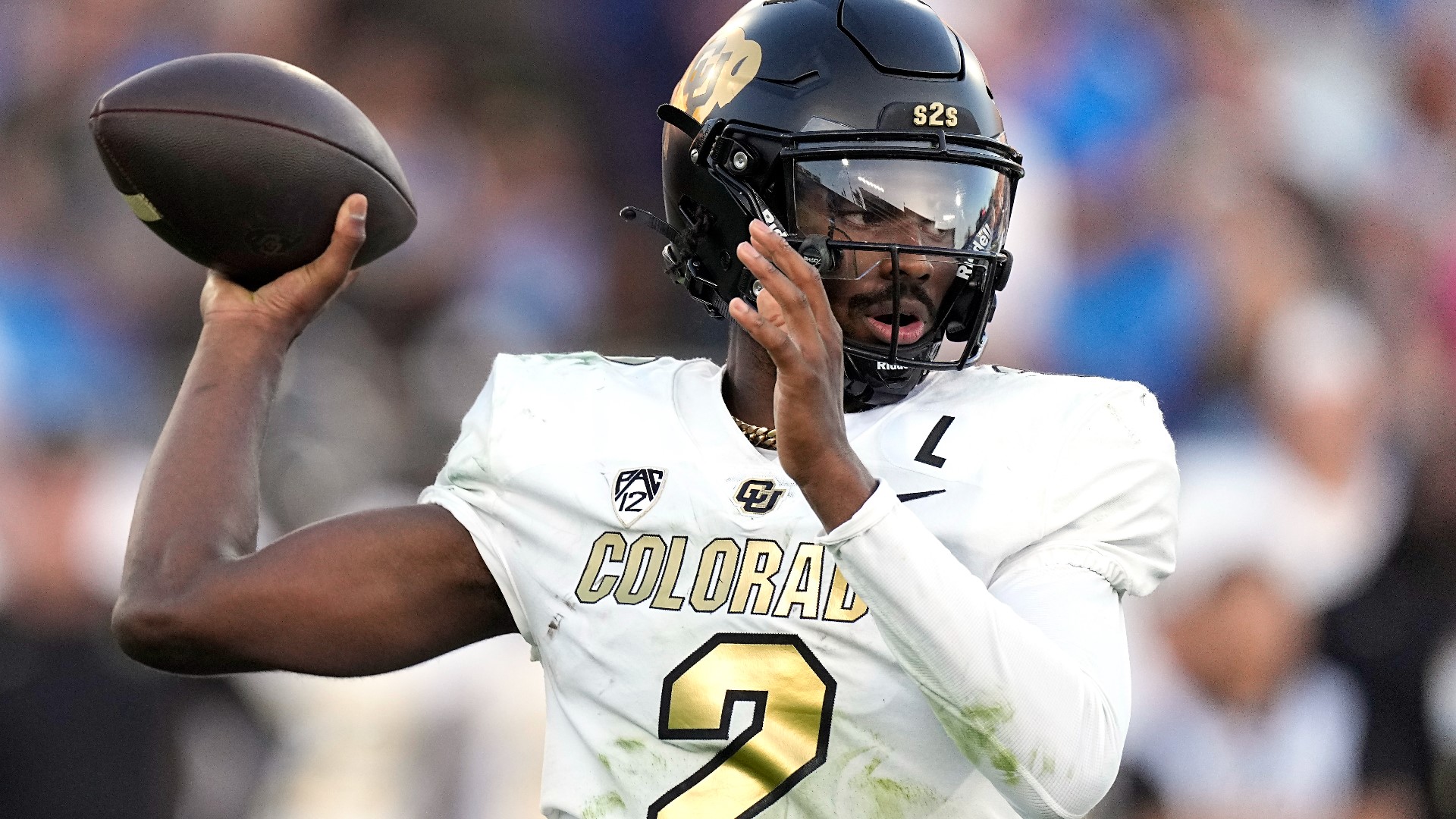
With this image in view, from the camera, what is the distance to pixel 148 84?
2037 mm

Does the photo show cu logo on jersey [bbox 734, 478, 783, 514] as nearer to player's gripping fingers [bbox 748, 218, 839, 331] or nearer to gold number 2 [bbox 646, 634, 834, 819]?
gold number 2 [bbox 646, 634, 834, 819]

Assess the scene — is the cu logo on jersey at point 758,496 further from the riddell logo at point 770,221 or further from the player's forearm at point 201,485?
the player's forearm at point 201,485

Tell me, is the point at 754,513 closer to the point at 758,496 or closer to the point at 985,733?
the point at 758,496

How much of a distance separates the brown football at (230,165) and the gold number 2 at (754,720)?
76cm

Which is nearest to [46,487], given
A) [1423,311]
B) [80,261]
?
[80,261]

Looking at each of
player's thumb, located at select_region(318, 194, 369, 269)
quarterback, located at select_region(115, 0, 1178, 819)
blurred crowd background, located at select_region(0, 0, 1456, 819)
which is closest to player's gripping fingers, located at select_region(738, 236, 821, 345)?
quarterback, located at select_region(115, 0, 1178, 819)

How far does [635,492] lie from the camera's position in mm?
1887

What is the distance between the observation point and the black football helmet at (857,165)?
6.24 ft

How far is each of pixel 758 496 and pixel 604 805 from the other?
1.28 ft

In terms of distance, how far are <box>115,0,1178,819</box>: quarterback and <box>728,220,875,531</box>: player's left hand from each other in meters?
0.20

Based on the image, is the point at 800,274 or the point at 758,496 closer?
the point at 800,274

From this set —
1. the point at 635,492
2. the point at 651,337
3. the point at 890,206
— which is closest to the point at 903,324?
the point at 890,206

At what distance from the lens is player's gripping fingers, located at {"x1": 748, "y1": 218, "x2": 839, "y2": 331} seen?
1467 mm

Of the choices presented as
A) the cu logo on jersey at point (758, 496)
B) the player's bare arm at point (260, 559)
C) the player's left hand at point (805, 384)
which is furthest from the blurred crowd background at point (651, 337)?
the player's left hand at point (805, 384)
